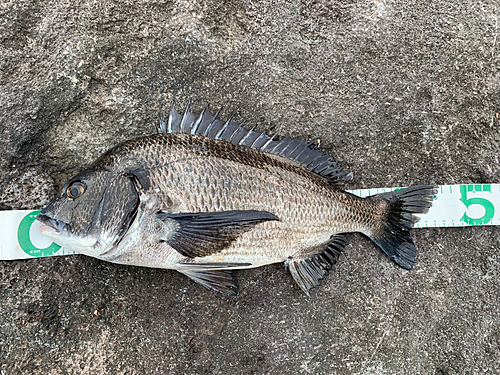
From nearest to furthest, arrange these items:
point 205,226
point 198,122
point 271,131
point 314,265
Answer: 1. point 205,226
2. point 198,122
3. point 314,265
4. point 271,131

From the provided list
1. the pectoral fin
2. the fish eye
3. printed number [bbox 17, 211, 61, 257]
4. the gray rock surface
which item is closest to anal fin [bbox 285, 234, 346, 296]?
the gray rock surface

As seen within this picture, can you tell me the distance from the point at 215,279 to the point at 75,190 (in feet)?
2.94

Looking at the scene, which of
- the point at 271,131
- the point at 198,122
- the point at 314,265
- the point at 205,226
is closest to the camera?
the point at 205,226

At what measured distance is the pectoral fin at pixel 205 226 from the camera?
184 cm

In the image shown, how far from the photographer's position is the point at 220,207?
195 centimetres

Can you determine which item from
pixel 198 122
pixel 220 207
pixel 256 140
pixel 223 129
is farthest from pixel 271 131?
pixel 220 207

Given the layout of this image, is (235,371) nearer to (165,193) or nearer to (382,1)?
(165,193)

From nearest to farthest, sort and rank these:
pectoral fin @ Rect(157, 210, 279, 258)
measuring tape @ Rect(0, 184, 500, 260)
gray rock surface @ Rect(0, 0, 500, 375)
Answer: pectoral fin @ Rect(157, 210, 279, 258) → gray rock surface @ Rect(0, 0, 500, 375) → measuring tape @ Rect(0, 184, 500, 260)

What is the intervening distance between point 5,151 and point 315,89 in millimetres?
1935

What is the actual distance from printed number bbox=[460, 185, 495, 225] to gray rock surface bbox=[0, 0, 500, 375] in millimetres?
73

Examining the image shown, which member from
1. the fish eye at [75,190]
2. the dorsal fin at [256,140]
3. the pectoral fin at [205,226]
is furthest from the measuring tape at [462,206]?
the fish eye at [75,190]

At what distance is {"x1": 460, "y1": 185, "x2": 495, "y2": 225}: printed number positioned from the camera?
2.47 m

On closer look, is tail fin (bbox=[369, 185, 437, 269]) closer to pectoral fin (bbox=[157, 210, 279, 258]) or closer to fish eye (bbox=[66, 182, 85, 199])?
pectoral fin (bbox=[157, 210, 279, 258])

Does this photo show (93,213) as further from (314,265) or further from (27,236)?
(314,265)
